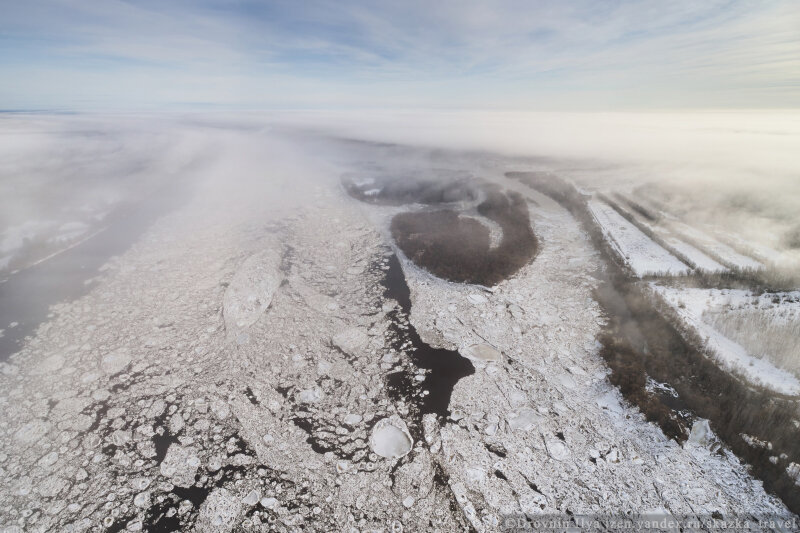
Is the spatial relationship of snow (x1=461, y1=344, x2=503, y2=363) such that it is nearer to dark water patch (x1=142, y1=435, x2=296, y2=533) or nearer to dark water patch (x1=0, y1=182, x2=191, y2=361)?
dark water patch (x1=142, y1=435, x2=296, y2=533)

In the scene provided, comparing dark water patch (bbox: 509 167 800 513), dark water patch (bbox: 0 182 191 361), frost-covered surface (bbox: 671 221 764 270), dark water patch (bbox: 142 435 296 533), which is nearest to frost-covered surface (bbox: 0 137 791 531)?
dark water patch (bbox: 142 435 296 533)

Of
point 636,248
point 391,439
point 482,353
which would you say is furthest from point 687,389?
point 636,248

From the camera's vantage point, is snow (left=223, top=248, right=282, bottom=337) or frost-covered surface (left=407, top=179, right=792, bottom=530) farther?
snow (left=223, top=248, right=282, bottom=337)

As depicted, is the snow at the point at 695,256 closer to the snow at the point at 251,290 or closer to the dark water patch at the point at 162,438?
the snow at the point at 251,290

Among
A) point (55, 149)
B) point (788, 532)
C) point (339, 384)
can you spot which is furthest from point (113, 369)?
point (55, 149)

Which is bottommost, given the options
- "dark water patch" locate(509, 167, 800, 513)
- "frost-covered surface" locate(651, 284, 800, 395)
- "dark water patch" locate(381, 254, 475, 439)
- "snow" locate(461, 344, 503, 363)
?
"dark water patch" locate(381, 254, 475, 439)

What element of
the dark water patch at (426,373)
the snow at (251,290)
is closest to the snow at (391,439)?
the dark water patch at (426,373)

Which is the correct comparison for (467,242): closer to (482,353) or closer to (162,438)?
(482,353)
